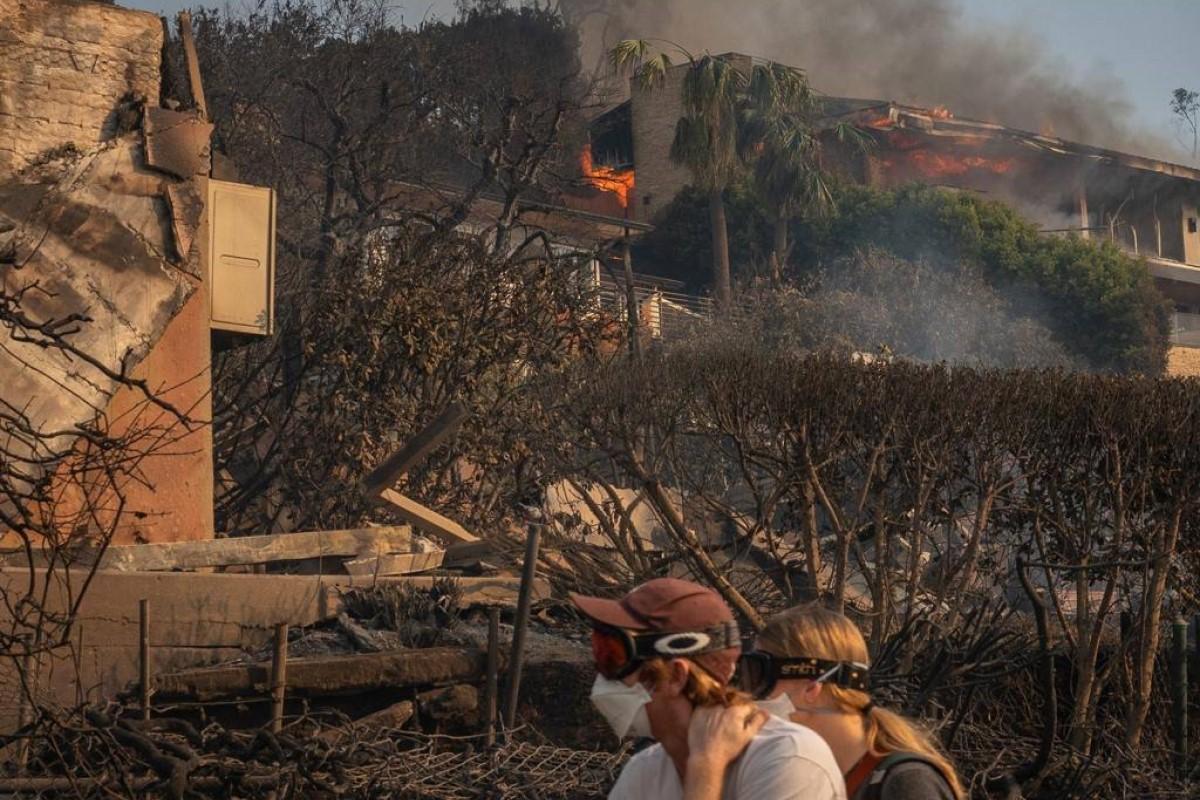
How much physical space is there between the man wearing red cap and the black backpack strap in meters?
0.47

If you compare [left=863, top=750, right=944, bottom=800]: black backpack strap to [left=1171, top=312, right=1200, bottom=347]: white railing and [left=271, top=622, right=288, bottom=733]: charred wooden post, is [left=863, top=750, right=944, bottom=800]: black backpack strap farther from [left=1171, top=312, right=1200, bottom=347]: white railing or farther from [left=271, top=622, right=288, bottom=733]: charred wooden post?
[left=1171, top=312, right=1200, bottom=347]: white railing

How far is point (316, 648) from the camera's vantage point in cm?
1045

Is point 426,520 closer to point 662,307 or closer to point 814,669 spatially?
point 814,669

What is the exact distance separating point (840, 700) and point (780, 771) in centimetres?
66

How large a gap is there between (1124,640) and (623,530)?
13.5 feet

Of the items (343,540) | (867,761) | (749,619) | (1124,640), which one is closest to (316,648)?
(343,540)

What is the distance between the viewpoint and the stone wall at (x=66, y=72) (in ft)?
35.1

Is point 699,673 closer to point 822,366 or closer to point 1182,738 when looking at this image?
point 1182,738

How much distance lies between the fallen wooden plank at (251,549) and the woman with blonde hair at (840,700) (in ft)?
23.9

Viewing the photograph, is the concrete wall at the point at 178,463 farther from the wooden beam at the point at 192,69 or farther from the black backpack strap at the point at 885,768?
the black backpack strap at the point at 885,768

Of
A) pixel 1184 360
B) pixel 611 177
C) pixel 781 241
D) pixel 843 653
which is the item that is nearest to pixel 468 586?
pixel 843 653

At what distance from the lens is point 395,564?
12000 millimetres

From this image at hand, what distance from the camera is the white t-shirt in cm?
305

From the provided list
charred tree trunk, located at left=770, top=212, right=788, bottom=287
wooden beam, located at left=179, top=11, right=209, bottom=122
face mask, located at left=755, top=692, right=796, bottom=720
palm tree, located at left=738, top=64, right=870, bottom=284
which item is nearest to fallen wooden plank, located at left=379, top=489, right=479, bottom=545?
wooden beam, located at left=179, top=11, right=209, bottom=122
